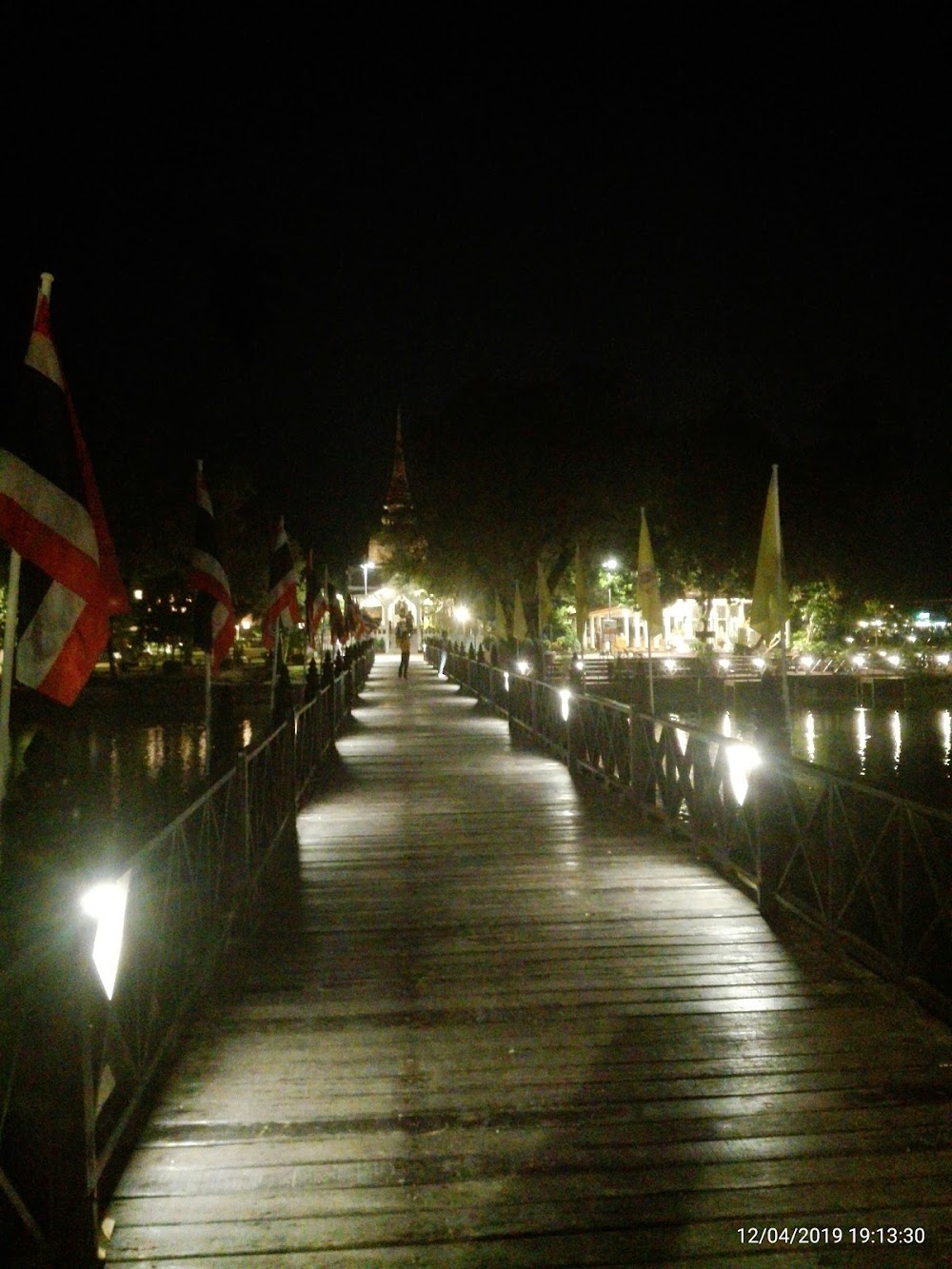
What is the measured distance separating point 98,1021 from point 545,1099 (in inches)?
73.6

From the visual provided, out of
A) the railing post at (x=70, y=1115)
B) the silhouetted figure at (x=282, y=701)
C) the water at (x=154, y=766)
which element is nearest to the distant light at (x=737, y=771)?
the water at (x=154, y=766)

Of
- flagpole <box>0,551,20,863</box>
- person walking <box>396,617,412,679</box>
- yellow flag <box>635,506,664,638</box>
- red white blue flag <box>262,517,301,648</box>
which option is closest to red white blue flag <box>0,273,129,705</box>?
flagpole <box>0,551,20,863</box>

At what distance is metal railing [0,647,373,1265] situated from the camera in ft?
10.3

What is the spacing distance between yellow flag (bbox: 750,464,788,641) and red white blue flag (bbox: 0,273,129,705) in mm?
6202

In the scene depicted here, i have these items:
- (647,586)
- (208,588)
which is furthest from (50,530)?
(647,586)

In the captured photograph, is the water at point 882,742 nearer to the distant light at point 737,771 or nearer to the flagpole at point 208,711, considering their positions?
the distant light at point 737,771

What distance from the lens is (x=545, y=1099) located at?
4.36 metres

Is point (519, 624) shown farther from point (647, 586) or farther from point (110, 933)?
point (110, 933)

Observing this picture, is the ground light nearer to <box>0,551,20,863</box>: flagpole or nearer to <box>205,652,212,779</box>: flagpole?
<box>0,551,20,863</box>: flagpole

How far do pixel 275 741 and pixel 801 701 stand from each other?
2588cm

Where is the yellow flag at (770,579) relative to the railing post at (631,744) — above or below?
above

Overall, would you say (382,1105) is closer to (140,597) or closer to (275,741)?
(275,741)

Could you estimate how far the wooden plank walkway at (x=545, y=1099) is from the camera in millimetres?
3424

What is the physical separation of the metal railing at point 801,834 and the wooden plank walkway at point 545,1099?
297mm
